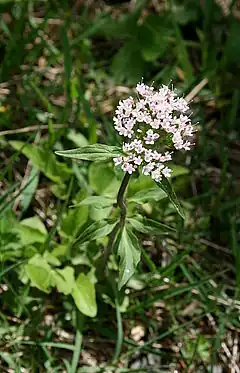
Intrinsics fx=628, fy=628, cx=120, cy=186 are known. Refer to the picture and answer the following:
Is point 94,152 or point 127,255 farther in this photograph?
point 127,255

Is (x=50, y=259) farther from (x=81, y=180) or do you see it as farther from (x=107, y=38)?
(x=107, y=38)

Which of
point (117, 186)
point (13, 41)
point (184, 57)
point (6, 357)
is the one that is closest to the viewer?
point (6, 357)

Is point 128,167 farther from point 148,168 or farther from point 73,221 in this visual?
point 73,221

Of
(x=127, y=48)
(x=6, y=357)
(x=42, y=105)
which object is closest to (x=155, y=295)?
(x=6, y=357)

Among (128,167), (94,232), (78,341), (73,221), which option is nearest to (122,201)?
(94,232)

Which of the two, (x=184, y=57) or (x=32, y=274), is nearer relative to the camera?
(x=32, y=274)

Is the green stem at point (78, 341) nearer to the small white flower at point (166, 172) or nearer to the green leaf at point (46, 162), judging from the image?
the green leaf at point (46, 162)
